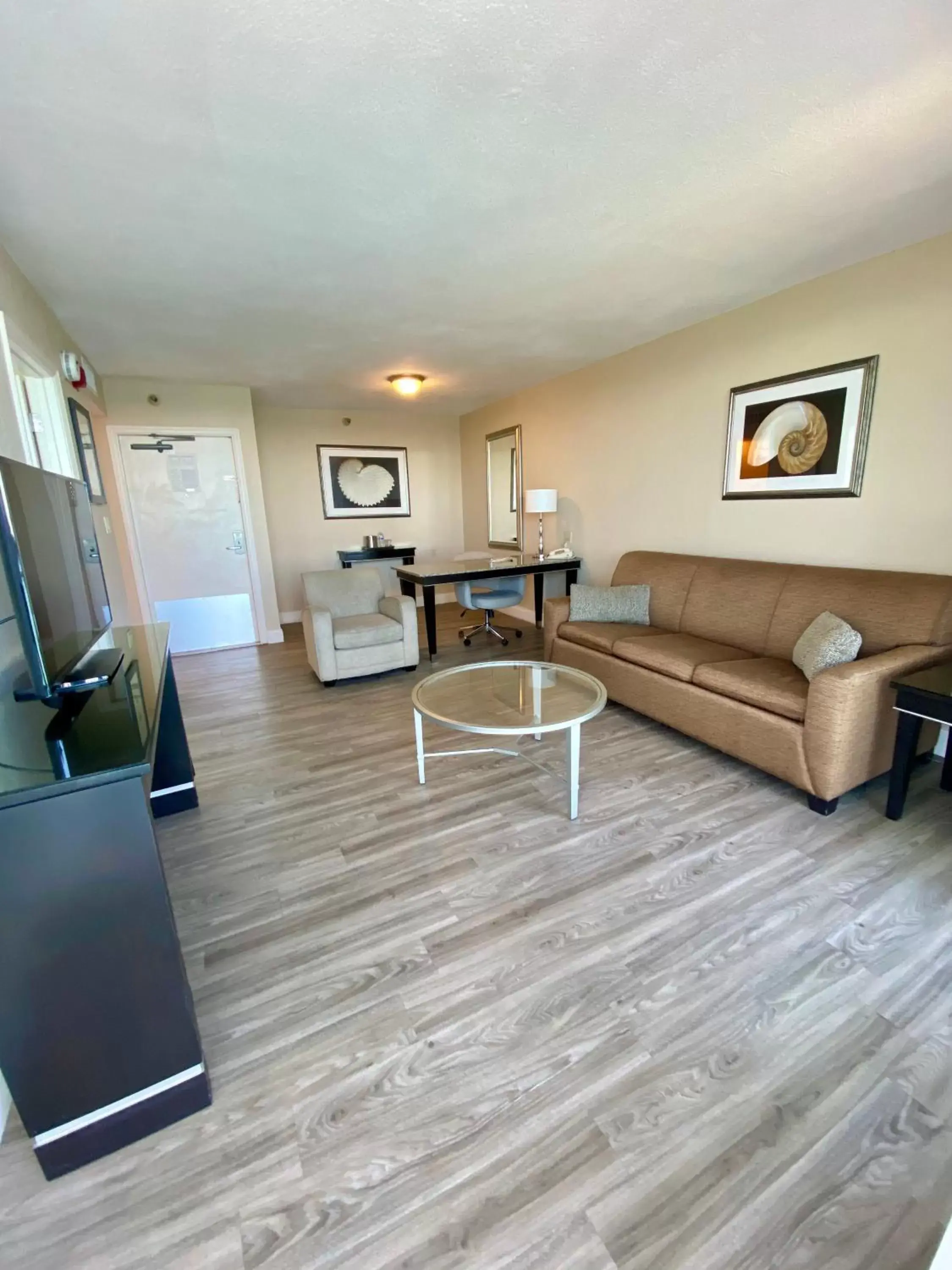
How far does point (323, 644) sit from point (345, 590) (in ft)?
2.14

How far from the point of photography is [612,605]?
3623mm

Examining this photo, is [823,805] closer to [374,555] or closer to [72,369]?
[72,369]

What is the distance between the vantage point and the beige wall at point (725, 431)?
2.43 meters

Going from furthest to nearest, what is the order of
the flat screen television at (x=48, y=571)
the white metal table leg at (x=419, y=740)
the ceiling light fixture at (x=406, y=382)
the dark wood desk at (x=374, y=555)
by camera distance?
the dark wood desk at (x=374, y=555)
the ceiling light fixture at (x=406, y=382)
the white metal table leg at (x=419, y=740)
the flat screen television at (x=48, y=571)

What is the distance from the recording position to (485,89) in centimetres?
141

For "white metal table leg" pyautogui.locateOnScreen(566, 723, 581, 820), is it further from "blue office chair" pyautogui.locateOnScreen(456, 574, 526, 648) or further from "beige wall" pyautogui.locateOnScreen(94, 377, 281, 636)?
"beige wall" pyautogui.locateOnScreen(94, 377, 281, 636)

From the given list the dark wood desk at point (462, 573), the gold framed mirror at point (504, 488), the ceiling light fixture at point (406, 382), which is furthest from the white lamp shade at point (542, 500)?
the ceiling light fixture at point (406, 382)

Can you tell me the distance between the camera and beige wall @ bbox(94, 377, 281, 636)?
445cm

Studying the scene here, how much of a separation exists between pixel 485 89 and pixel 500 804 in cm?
242

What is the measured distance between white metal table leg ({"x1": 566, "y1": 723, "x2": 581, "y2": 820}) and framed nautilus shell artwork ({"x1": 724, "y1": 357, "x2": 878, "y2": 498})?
2063 millimetres

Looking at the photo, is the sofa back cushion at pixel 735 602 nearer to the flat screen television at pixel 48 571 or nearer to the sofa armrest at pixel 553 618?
the sofa armrest at pixel 553 618

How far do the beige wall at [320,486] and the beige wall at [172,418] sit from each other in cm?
72

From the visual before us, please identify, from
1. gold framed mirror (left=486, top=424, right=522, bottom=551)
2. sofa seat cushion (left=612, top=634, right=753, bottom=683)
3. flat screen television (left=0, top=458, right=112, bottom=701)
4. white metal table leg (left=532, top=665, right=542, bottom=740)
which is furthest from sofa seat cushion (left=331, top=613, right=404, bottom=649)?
gold framed mirror (left=486, top=424, right=522, bottom=551)

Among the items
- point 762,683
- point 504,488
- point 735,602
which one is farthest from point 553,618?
point 504,488
